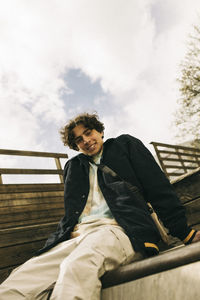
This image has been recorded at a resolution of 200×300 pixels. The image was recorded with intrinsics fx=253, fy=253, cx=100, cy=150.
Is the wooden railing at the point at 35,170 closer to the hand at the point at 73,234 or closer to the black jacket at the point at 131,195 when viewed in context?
the black jacket at the point at 131,195

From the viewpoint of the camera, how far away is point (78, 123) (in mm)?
2541

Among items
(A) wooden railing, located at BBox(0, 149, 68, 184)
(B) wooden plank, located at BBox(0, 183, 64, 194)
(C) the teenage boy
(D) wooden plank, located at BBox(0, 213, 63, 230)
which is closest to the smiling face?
(C) the teenage boy

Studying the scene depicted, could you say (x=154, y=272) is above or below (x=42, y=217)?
below

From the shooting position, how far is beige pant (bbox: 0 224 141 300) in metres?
1.23

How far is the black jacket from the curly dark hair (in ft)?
0.86

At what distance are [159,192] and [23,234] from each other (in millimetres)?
1287

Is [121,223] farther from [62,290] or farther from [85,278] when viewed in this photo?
[62,290]

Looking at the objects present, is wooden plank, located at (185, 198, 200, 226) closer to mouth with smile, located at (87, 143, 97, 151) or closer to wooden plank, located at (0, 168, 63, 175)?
mouth with smile, located at (87, 143, 97, 151)

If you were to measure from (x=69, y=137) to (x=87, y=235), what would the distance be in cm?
117

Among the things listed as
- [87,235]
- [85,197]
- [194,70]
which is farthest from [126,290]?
[194,70]

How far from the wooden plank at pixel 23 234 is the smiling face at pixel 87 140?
0.85 metres

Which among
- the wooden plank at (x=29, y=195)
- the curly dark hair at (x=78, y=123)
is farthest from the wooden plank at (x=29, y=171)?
the curly dark hair at (x=78, y=123)

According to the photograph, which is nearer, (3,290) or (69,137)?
(3,290)

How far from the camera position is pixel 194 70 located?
16.1m
